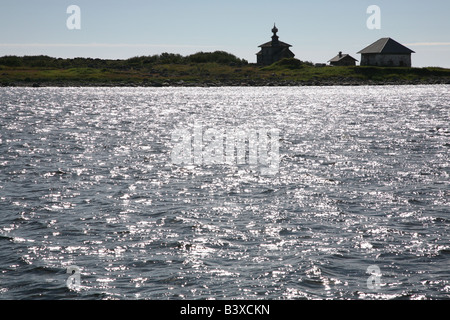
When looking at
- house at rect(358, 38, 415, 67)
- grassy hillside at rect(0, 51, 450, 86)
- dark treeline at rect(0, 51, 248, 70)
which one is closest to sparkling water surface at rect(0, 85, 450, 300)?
grassy hillside at rect(0, 51, 450, 86)

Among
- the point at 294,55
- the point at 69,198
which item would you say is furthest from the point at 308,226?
the point at 294,55

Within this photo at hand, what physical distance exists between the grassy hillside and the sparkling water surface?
11510 cm

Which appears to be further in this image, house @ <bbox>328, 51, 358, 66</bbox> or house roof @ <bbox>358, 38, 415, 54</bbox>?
house @ <bbox>328, 51, 358, 66</bbox>

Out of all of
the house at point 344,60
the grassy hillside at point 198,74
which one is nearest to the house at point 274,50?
the grassy hillside at point 198,74

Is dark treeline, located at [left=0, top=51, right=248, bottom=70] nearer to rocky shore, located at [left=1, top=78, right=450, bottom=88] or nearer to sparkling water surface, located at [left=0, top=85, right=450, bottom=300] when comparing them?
rocky shore, located at [left=1, top=78, right=450, bottom=88]

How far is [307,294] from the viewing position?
36.1ft

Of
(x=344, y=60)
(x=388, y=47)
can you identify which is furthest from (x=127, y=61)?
(x=388, y=47)

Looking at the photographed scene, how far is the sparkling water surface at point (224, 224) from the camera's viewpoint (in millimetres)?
11555

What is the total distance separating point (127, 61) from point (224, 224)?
178726 millimetres

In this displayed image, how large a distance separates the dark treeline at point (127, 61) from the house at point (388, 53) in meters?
47.5

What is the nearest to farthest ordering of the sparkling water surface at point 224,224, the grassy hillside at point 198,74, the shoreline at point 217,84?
the sparkling water surface at point 224,224 < the shoreline at point 217,84 < the grassy hillside at point 198,74

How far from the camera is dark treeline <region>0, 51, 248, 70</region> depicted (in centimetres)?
17402

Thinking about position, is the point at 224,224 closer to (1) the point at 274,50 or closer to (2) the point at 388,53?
(2) the point at 388,53

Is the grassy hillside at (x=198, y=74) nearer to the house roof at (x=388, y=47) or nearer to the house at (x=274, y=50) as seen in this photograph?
the house at (x=274, y=50)
